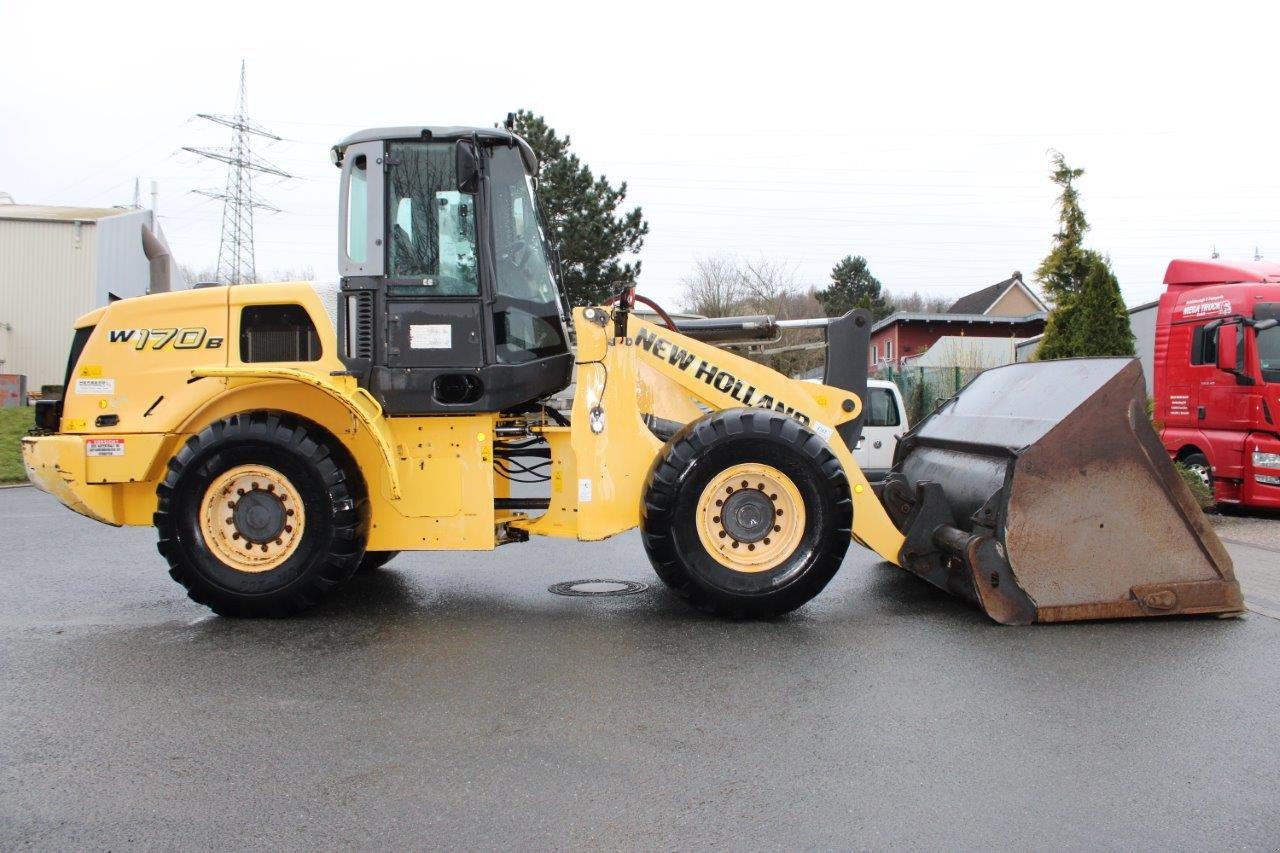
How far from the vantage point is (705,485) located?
6043 mm

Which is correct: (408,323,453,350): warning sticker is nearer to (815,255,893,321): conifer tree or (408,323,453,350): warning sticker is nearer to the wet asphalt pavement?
the wet asphalt pavement

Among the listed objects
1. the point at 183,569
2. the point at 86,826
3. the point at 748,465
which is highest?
the point at 748,465

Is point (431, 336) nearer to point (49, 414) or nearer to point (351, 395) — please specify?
point (351, 395)

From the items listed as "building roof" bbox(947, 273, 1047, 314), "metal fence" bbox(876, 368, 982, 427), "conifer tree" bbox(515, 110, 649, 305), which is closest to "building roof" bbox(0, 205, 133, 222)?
"conifer tree" bbox(515, 110, 649, 305)

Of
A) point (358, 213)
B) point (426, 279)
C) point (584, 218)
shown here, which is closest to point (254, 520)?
point (426, 279)

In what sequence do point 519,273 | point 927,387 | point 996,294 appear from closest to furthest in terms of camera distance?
point 519,273
point 927,387
point 996,294

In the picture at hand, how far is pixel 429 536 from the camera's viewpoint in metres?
6.34

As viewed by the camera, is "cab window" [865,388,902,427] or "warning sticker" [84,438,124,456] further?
"cab window" [865,388,902,427]

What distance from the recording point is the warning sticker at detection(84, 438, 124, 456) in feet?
21.1

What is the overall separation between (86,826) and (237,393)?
11.6 feet

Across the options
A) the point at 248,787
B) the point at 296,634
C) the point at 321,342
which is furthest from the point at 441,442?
the point at 248,787

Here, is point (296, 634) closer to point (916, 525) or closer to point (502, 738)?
point (502, 738)

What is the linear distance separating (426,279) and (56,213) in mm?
30993

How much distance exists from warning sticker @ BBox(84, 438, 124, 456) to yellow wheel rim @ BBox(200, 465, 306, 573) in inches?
31.9
